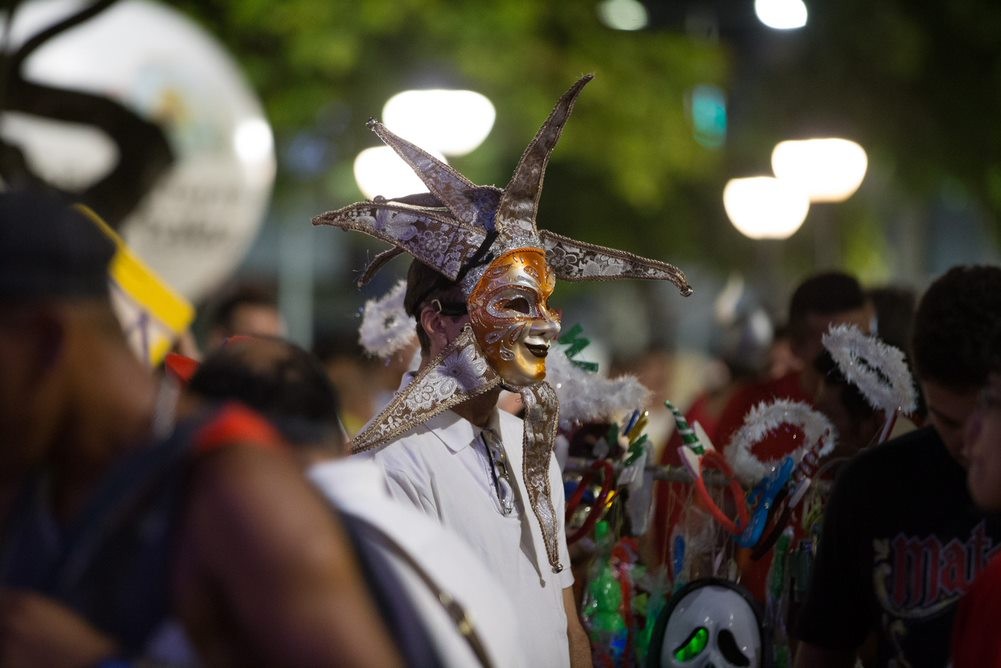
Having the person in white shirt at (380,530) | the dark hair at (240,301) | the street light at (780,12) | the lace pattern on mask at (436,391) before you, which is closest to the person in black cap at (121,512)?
the person in white shirt at (380,530)

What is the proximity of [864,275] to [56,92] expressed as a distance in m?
21.1

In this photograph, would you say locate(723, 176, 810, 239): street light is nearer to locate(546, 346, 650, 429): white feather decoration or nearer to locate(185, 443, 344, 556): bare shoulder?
locate(546, 346, 650, 429): white feather decoration

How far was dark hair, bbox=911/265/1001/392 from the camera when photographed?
2.86 metres

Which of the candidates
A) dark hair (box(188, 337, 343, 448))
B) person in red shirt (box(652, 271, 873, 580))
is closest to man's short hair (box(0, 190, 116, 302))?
dark hair (box(188, 337, 343, 448))

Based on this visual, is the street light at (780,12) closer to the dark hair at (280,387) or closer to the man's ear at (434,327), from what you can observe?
the man's ear at (434,327)

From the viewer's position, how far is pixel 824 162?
45.3 feet

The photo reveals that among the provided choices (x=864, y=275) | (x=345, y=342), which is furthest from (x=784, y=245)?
(x=345, y=342)

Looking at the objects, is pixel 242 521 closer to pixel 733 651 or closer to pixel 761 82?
pixel 733 651

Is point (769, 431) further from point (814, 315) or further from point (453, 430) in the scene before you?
point (814, 315)

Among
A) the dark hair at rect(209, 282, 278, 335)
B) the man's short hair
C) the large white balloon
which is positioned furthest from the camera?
the dark hair at rect(209, 282, 278, 335)

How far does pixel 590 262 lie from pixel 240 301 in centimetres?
336

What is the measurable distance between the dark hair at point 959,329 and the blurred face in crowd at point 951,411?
1cm

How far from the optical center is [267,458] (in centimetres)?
178

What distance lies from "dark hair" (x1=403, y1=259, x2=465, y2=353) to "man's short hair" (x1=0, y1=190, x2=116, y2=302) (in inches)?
74.6
